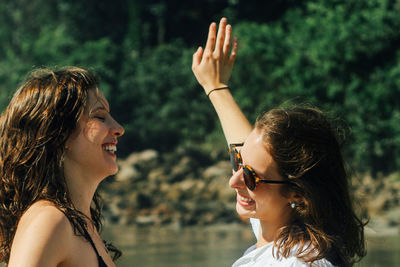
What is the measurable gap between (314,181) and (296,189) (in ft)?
0.24

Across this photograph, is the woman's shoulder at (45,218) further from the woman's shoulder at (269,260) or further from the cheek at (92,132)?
the woman's shoulder at (269,260)

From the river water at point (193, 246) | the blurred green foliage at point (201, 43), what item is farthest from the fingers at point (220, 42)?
the blurred green foliage at point (201, 43)

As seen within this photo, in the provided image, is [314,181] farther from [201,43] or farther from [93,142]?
[201,43]

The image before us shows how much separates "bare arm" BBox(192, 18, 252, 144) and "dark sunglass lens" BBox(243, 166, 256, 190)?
626mm

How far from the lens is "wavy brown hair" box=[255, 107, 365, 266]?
2504 millimetres

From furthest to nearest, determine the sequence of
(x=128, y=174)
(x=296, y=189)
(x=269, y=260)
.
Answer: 1. (x=128, y=174)
2. (x=296, y=189)
3. (x=269, y=260)

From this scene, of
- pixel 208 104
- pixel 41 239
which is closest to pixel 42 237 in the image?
pixel 41 239

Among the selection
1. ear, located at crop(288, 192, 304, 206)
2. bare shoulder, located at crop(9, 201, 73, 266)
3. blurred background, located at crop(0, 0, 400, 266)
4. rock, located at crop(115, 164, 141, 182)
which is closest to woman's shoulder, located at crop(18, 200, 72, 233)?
bare shoulder, located at crop(9, 201, 73, 266)

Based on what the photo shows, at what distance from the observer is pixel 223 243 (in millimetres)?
12492

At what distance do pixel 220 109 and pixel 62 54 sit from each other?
20754 mm

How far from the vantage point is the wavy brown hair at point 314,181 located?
2.50 metres

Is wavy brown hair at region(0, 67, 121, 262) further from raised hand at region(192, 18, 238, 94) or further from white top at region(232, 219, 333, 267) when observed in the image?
raised hand at region(192, 18, 238, 94)

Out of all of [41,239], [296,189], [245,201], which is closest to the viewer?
[41,239]

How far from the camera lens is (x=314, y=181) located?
2561 millimetres
